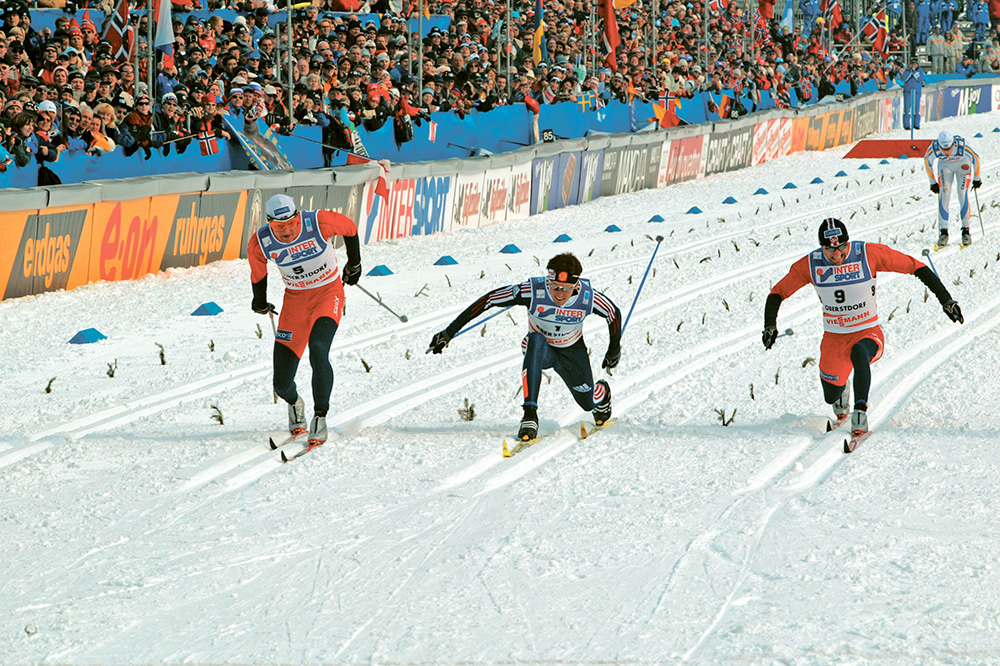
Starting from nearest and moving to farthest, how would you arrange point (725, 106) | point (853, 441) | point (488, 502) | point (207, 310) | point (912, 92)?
point (488, 502)
point (853, 441)
point (207, 310)
point (725, 106)
point (912, 92)

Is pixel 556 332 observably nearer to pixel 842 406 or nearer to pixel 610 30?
pixel 842 406

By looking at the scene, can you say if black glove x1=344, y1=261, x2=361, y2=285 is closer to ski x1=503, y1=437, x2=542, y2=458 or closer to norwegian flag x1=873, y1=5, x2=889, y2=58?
ski x1=503, y1=437, x2=542, y2=458

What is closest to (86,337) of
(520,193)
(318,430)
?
(318,430)

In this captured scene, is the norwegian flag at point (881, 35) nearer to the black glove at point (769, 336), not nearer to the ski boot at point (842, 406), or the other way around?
Answer: the ski boot at point (842, 406)

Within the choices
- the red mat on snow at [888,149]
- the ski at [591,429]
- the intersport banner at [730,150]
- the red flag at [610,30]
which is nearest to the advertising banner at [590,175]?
the red flag at [610,30]

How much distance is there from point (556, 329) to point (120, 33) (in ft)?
32.7

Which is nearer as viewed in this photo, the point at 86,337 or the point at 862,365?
the point at 862,365

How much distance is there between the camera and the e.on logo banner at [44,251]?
12.3 meters

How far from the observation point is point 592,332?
11852mm

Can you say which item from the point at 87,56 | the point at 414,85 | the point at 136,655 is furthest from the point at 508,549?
the point at 414,85

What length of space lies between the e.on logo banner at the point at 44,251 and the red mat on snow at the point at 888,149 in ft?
68.8

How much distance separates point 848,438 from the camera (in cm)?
787

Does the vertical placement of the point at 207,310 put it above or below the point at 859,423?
below

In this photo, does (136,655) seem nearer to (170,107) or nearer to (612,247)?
(170,107)
